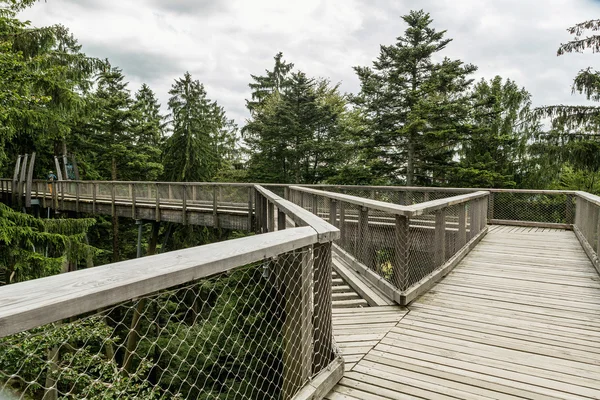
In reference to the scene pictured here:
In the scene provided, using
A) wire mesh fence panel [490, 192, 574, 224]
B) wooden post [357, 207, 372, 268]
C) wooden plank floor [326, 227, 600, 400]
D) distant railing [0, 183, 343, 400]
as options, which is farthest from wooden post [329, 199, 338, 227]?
wire mesh fence panel [490, 192, 574, 224]

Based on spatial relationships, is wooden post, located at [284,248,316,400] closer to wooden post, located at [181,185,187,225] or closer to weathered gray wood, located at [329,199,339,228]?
weathered gray wood, located at [329,199,339,228]

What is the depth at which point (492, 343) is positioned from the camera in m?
3.21

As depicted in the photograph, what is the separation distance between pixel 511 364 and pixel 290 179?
65.1 ft

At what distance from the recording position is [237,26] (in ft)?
90.0

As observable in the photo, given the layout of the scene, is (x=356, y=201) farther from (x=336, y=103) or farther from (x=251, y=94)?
(x=251, y=94)

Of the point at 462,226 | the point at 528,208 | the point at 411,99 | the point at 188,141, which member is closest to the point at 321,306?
the point at 462,226

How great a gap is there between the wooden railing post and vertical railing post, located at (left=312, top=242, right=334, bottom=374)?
12cm

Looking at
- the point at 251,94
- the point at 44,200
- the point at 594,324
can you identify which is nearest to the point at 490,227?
the point at 594,324

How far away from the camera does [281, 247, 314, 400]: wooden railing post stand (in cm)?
226

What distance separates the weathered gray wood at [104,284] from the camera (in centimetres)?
96

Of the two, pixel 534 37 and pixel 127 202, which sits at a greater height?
pixel 534 37

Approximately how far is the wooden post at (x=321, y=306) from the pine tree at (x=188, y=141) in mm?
22457

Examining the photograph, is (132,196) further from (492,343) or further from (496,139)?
(496,139)

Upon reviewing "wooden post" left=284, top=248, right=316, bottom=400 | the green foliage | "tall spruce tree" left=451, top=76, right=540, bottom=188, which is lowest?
the green foliage
